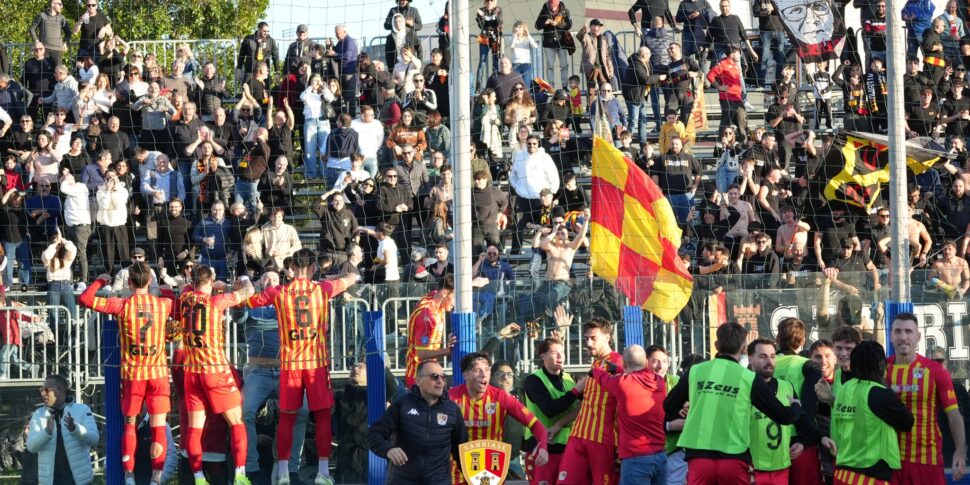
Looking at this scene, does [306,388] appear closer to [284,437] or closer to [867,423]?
[284,437]

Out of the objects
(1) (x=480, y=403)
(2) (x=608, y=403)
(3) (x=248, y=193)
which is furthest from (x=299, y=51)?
(2) (x=608, y=403)

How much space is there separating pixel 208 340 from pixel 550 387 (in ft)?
9.97

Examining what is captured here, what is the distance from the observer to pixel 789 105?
1659 centimetres

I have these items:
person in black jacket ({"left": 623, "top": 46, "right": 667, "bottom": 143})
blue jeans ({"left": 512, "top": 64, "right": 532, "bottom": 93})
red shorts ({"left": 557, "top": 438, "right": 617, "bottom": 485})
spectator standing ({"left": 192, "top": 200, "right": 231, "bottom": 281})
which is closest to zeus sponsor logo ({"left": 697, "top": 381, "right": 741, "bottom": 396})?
red shorts ({"left": 557, "top": 438, "right": 617, "bottom": 485})

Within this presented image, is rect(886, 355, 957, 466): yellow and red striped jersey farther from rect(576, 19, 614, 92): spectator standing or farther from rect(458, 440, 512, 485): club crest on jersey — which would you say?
rect(576, 19, 614, 92): spectator standing

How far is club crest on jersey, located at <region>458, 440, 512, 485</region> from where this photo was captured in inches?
354

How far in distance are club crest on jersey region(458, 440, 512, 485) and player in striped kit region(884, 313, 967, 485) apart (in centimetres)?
245

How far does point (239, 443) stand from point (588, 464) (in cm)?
300

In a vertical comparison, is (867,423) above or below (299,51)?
below

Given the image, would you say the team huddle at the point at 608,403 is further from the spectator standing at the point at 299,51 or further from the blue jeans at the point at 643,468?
the spectator standing at the point at 299,51

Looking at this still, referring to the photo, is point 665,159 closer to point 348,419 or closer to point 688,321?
point 688,321

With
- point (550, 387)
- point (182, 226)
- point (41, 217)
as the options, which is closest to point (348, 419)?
point (550, 387)

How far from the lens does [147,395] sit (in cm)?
1135

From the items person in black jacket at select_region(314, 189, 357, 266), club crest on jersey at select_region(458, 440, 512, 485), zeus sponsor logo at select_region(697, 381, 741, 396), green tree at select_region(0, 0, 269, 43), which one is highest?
green tree at select_region(0, 0, 269, 43)
